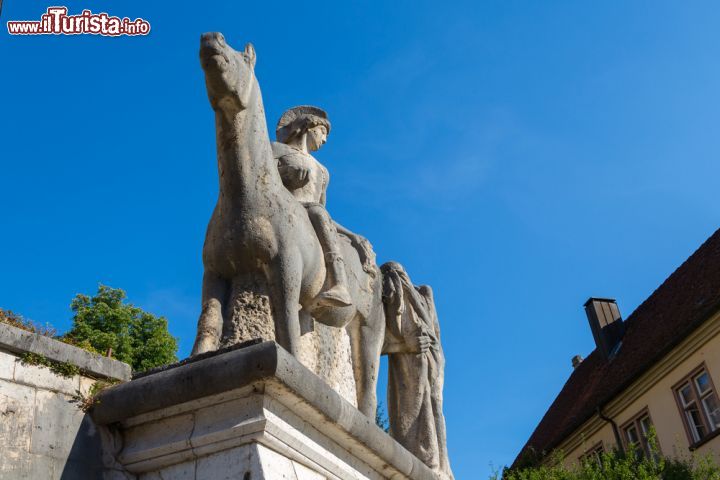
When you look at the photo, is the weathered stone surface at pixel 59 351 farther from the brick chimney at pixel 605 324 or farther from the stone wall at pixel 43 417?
the brick chimney at pixel 605 324

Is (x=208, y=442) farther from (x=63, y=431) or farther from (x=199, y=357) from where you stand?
(x=63, y=431)

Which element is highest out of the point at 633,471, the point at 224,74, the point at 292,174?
the point at 633,471

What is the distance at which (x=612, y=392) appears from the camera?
26625 mm

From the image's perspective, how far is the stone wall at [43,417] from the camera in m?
3.62

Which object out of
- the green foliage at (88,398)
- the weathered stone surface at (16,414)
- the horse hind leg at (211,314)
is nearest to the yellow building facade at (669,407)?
the horse hind leg at (211,314)

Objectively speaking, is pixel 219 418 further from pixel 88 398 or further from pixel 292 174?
pixel 292 174

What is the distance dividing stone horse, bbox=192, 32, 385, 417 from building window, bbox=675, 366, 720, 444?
65.8ft

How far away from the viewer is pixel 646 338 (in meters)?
27.8

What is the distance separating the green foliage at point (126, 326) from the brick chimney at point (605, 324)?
15852 millimetres

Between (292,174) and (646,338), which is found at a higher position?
(646,338)

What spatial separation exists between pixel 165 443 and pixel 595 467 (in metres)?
13.7

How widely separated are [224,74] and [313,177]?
1682 mm

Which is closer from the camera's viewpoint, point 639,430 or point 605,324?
point 639,430

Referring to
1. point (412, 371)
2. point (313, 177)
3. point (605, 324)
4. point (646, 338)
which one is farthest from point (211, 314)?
point (605, 324)
